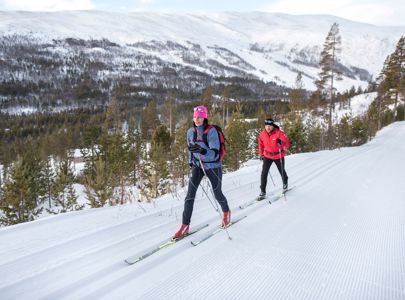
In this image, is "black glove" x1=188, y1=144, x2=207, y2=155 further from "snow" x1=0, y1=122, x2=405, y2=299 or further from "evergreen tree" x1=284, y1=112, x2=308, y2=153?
"evergreen tree" x1=284, y1=112, x2=308, y2=153

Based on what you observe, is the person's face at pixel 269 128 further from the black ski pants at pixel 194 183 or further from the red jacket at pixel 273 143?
the black ski pants at pixel 194 183

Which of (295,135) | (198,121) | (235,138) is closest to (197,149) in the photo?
(198,121)

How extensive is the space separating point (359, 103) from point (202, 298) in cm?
11785

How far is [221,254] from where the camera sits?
4.52 metres

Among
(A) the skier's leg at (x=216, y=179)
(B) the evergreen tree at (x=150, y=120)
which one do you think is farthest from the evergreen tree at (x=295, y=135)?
(B) the evergreen tree at (x=150, y=120)

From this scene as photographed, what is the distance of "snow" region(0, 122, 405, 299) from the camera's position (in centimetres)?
361

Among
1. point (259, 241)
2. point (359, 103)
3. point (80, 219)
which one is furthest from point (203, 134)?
point (359, 103)

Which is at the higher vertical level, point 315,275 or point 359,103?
point 359,103

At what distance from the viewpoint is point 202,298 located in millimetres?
3451

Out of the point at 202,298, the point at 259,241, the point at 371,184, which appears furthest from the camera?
the point at 371,184

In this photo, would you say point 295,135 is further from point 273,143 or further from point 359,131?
point 273,143

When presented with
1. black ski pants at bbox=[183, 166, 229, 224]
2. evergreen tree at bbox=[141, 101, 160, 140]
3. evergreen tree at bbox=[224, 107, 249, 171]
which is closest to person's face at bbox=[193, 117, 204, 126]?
black ski pants at bbox=[183, 166, 229, 224]

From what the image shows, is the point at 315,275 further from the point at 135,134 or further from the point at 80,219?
the point at 135,134

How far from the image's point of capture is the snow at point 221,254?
3.61 metres
